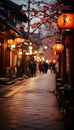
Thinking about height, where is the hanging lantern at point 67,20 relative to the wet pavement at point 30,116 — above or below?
above

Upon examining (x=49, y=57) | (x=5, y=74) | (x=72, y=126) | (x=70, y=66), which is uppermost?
(x=70, y=66)

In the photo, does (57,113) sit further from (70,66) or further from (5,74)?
(5,74)

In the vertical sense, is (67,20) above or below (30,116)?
above

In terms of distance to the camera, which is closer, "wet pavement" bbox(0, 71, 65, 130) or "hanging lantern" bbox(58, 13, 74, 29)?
"wet pavement" bbox(0, 71, 65, 130)

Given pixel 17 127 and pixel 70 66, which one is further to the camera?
pixel 70 66

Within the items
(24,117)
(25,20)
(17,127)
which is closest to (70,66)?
(24,117)

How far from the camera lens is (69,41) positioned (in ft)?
62.8

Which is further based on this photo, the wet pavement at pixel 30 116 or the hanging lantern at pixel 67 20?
the hanging lantern at pixel 67 20

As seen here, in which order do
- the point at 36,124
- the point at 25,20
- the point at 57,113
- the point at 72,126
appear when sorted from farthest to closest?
the point at 25,20 → the point at 57,113 → the point at 36,124 → the point at 72,126

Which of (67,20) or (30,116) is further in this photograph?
(67,20)

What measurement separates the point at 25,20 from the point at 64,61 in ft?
144

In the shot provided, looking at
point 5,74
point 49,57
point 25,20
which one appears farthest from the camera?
point 49,57

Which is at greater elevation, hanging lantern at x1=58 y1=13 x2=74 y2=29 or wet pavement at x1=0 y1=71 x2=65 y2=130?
hanging lantern at x1=58 y1=13 x2=74 y2=29

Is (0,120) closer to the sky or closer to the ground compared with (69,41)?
closer to the ground
